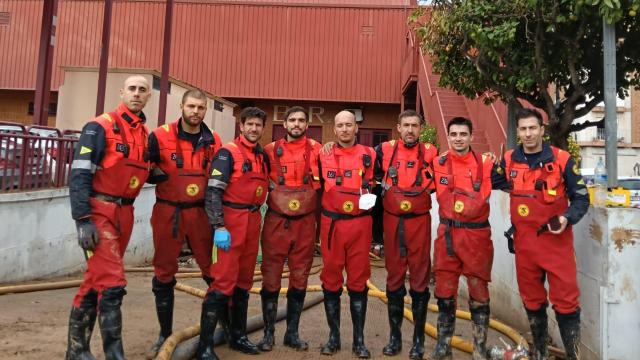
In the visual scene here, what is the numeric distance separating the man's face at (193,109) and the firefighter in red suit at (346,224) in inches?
41.8

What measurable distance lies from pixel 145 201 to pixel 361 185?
216 inches

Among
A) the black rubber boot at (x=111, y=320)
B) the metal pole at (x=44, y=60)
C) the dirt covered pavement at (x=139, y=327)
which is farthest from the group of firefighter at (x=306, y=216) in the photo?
the metal pole at (x=44, y=60)

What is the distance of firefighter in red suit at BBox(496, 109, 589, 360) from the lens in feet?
10.4

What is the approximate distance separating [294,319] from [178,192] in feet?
4.80

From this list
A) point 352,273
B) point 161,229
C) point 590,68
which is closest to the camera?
point 161,229

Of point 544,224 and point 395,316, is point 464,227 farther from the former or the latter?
point 395,316

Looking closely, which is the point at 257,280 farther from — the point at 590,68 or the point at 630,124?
the point at 630,124

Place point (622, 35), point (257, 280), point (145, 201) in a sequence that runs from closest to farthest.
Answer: point (622, 35) → point (257, 280) → point (145, 201)

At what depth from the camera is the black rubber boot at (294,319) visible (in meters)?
3.88

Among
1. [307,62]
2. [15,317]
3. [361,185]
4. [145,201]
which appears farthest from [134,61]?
[361,185]

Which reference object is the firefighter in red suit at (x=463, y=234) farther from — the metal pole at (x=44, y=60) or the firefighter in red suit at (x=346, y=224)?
the metal pole at (x=44, y=60)

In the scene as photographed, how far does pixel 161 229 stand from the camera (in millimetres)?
3469

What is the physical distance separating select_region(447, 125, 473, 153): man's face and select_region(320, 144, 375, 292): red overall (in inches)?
27.7

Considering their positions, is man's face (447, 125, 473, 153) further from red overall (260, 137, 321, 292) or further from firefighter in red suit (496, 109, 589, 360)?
red overall (260, 137, 321, 292)
